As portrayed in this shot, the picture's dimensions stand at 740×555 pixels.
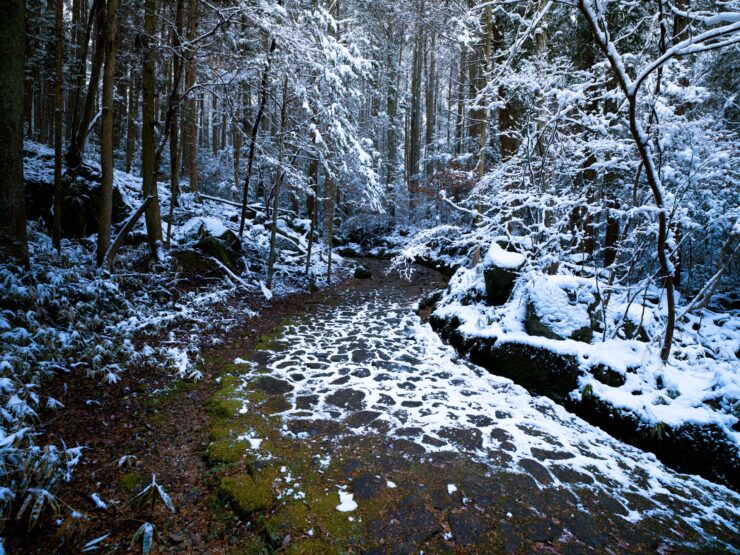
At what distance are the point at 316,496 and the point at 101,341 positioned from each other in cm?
407

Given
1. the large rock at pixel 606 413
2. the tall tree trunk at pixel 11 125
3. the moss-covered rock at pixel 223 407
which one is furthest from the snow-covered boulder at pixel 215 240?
the large rock at pixel 606 413

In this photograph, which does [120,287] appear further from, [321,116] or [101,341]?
[321,116]

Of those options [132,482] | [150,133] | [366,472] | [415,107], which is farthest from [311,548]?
[415,107]

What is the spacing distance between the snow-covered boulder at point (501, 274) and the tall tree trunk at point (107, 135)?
7.70 meters

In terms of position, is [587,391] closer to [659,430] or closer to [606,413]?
[606,413]

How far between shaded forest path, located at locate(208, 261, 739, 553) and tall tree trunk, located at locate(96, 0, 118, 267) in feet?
12.9

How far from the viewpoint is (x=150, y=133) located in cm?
837

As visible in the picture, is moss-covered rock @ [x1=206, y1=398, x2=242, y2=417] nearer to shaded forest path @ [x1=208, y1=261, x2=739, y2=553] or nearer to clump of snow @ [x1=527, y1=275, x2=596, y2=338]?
shaded forest path @ [x1=208, y1=261, x2=739, y2=553]

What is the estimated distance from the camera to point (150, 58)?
7871 mm

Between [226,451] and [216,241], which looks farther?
[216,241]

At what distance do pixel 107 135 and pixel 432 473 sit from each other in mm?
7898

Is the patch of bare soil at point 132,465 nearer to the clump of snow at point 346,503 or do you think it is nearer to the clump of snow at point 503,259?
the clump of snow at point 346,503

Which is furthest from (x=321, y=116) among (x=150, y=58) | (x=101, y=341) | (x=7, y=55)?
(x=101, y=341)

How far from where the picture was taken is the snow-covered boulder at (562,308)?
568 centimetres
